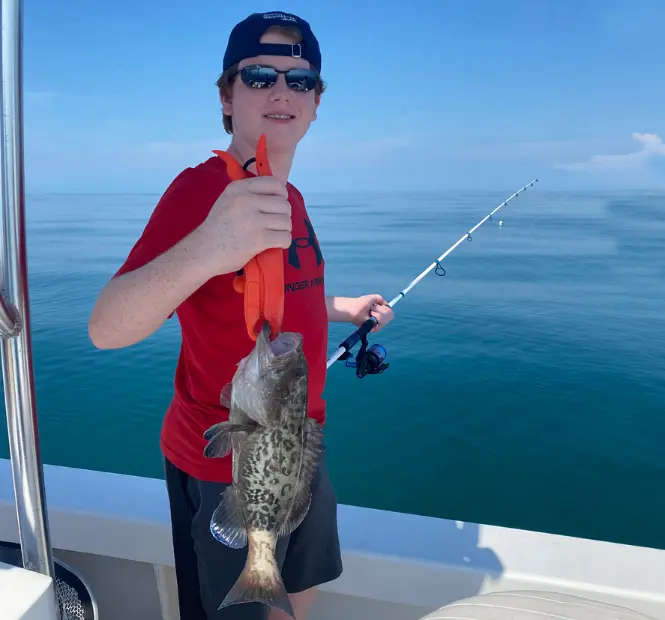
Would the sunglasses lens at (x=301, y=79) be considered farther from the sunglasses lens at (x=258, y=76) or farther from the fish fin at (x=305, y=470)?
the fish fin at (x=305, y=470)

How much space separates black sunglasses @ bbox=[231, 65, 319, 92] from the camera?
58.6 inches

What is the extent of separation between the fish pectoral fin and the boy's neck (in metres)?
0.78

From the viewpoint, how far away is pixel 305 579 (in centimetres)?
166

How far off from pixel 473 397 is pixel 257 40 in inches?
173

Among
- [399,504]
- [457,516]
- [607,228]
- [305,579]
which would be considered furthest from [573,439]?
[607,228]

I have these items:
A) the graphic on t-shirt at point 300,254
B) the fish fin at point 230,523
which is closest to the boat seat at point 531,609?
the fish fin at point 230,523

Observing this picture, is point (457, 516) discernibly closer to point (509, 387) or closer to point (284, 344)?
point (509, 387)

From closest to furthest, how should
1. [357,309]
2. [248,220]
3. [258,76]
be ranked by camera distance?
[248,220]
[258,76]
[357,309]

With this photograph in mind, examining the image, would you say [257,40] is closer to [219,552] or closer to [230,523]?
[230,523]

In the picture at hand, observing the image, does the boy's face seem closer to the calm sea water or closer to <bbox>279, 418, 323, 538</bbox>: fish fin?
<bbox>279, 418, 323, 538</bbox>: fish fin

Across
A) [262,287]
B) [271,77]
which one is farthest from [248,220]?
[271,77]

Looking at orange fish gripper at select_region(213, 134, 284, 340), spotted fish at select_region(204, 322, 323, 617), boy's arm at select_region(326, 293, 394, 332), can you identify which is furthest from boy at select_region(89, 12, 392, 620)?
boy's arm at select_region(326, 293, 394, 332)

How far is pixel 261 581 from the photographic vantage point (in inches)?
47.6

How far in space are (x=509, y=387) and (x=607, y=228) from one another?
13.3m
